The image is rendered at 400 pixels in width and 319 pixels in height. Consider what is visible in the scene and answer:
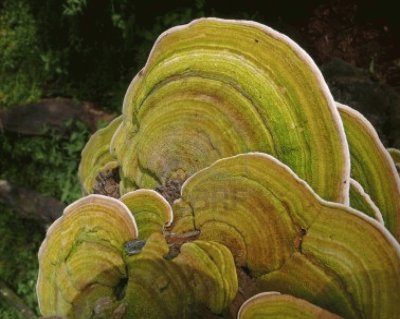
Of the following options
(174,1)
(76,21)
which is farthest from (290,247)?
(76,21)

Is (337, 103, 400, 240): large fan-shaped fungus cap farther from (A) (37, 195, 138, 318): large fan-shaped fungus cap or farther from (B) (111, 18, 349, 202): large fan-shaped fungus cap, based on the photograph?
(A) (37, 195, 138, 318): large fan-shaped fungus cap

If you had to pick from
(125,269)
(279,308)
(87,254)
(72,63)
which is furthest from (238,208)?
(72,63)

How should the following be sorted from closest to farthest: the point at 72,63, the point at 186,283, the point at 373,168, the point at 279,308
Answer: the point at 279,308 < the point at 186,283 < the point at 373,168 < the point at 72,63

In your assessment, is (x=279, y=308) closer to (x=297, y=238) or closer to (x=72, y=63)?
(x=297, y=238)

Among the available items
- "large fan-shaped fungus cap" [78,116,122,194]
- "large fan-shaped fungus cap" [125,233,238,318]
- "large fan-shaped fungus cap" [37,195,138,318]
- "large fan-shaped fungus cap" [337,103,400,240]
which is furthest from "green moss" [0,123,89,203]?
"large fan-shaped fungus cap" [337,103,400,240]

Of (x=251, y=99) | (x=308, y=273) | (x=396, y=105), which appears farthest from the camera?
(x=396, y=105)

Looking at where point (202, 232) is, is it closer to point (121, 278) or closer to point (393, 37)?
point (121, 278)

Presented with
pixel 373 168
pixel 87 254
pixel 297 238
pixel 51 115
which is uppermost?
pixel 373 168
